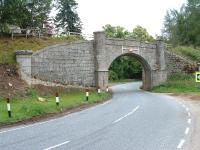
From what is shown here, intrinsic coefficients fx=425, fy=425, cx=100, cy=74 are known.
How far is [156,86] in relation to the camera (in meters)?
51.5

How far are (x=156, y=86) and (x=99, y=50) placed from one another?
11.8 m

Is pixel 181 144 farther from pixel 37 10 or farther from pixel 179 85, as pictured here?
pixel 179 85

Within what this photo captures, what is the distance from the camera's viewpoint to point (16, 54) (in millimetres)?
32781

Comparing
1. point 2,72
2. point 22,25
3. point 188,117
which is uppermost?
point 22,25

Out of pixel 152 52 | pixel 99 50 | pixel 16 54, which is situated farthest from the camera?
pixel 152 52

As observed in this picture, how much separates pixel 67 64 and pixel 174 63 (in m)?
19.1

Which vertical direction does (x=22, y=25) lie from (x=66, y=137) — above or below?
above

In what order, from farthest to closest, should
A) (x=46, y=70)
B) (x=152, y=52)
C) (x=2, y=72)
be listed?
1. (x=152, y=52)
2. (x=46, y=70)
3. (x=2, y=72)

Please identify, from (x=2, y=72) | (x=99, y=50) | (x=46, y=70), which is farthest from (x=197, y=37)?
(x=2, y=72)

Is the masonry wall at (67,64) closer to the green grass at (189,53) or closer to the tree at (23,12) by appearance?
the tree at (23,12)

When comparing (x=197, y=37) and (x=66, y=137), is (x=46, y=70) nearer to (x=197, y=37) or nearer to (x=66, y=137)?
(x=66, y=137)

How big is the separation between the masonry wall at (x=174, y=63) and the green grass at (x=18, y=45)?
654 inches

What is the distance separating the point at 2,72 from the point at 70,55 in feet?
34.0

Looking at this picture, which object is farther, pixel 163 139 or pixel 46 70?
pixel 46 70
